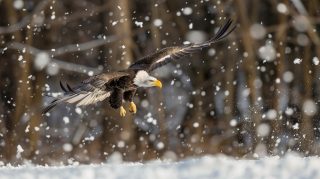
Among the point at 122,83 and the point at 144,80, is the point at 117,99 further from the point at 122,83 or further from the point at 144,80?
the point at 144,80

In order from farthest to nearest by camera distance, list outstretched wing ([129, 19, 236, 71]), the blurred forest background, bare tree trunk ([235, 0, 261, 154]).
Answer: the blurred forest background → bare tree trunk ([235, 0, 261, 154]) → outstretched wing ([129, 19, 236, 71])

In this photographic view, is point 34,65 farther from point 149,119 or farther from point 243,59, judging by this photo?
point 243,59

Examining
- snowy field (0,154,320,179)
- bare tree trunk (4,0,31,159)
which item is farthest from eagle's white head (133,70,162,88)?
bare tree trunk (4,0,31,159)

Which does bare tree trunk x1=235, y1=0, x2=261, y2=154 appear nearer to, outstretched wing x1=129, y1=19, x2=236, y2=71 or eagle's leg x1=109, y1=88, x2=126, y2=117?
outstretched wing x1=129, y1=19, x2=236, y2=71

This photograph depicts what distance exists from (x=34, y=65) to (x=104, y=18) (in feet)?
4.28

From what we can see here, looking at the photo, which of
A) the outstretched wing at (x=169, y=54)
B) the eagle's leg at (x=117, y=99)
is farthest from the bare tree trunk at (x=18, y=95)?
the eagle's leg at (x=117, y=99)

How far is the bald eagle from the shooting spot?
735 cm

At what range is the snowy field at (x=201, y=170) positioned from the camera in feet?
25.5

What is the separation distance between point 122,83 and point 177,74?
666cm

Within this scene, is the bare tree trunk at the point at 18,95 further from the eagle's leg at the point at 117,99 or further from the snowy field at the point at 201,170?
the eagle's leg at the point at 117,99

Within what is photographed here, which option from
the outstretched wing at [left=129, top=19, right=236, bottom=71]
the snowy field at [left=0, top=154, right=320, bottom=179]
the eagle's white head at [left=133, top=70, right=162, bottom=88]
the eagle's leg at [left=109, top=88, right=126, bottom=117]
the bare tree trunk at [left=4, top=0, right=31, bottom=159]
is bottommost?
the bare tree trunk at [left=4, top=0, right=31, bottom=159]

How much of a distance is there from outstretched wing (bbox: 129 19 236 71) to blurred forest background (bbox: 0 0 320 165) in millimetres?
4958

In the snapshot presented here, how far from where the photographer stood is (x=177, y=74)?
575 inches

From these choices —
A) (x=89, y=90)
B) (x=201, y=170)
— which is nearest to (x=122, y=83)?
(x=89, y=90)
